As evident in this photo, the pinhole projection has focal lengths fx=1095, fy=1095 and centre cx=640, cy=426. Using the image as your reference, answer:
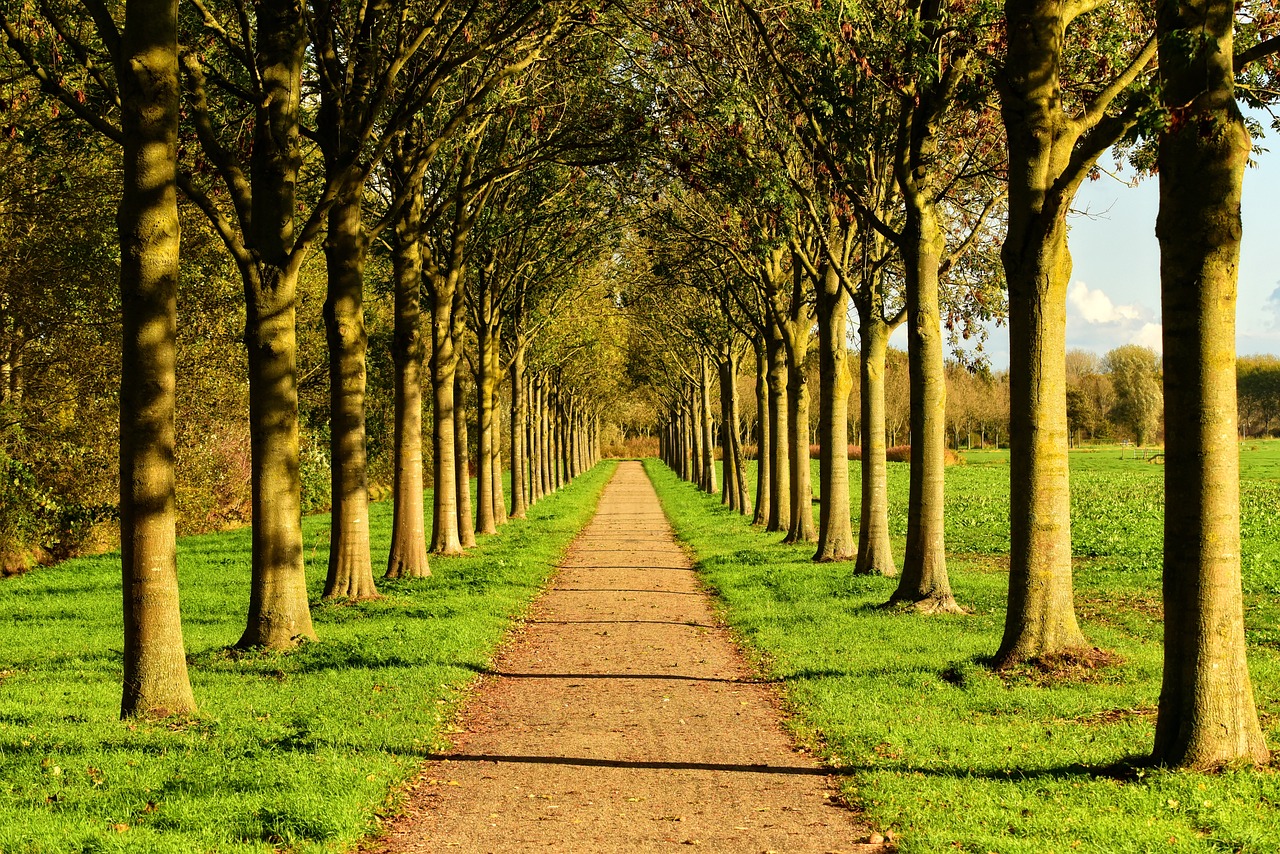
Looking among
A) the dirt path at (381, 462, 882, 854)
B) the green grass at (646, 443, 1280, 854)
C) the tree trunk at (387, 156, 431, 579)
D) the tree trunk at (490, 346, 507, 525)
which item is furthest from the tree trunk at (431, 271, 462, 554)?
the dirt path at (381, 462, 882, 854)

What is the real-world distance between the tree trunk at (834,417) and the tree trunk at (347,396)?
25.7 feet

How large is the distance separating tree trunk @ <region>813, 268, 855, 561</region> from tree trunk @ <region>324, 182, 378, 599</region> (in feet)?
25.7

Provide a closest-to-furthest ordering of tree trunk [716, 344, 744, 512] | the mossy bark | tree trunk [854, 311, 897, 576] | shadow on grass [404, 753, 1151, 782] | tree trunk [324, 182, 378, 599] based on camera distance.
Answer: shadow on grass [404, 753, 1151, 782] < tree trunk [324, 182, 378, 599] < tree trunk [854, 311, 897, 576] < the mossy bark < tree trunk [716, 344, 744, 512]

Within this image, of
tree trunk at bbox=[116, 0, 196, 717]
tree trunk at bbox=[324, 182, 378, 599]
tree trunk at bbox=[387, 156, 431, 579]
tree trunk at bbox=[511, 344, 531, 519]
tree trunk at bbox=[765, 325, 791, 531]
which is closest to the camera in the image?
tree trunk at bbox=[116, 0, 196, 717]

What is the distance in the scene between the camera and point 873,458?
55.2 ft

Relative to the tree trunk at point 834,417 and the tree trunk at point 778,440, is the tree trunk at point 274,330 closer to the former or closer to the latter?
the tree trunk at point 834,417

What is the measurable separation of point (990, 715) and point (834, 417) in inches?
429

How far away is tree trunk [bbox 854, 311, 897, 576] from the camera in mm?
16859

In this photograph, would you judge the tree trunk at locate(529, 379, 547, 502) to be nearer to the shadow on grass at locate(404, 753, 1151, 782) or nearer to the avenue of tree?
the avenue of tree

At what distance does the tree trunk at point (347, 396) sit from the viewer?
14.7 m

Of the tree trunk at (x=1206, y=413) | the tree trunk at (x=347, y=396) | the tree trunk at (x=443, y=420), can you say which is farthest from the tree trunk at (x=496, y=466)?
the tree trunk at (x=1206, y=413)

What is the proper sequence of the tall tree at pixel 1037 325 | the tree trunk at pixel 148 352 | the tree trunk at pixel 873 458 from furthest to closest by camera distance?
the tree trunk at pixel 873 458
the tall tree at pixel 1037 325
the tree trunk at pixel 148 352

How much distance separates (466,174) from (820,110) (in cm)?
833

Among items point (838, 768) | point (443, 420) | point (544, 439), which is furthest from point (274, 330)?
point (544, 439)
